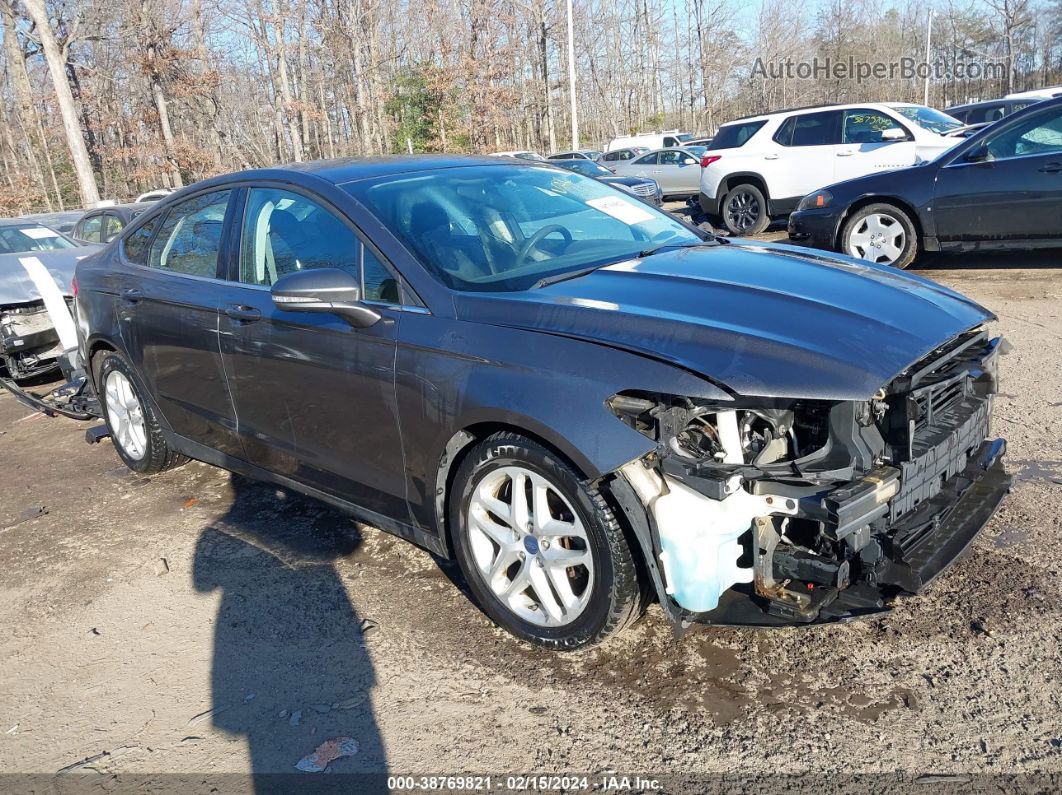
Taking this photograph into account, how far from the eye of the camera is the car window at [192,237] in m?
4.15

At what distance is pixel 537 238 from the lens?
358 cm

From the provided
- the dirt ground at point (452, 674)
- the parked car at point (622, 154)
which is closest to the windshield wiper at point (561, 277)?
the dirt ground at point (452, 674)

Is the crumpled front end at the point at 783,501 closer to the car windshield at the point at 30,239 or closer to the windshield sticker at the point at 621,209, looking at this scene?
the windshield sticker at the point at 621,209

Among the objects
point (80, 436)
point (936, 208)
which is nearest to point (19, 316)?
point (80, 436)

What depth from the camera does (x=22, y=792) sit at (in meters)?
2.59

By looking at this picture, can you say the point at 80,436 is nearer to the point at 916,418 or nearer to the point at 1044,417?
the point at 916,418

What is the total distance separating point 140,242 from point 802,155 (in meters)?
9.92

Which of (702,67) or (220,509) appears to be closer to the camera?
(220,509)

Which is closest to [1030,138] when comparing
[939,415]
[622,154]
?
[939,415]

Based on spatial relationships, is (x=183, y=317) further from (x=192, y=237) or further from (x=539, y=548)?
(x=539, y=548)

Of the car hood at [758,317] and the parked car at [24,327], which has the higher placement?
the car hood at [758,317]

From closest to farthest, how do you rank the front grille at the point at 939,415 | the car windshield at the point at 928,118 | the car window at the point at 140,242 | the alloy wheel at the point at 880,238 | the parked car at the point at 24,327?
the front grille at the point at 939,415, the car window at the point at 140,242, the parked car at the point at 24,327, the alloy wheel at the point at 880,238, the car windshield at the point at 928,118

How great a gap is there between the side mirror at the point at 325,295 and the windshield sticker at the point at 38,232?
26.8 ft

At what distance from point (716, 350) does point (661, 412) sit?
25 cm
